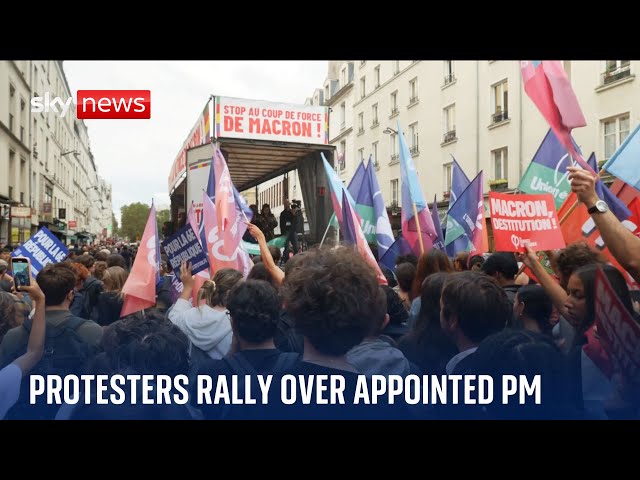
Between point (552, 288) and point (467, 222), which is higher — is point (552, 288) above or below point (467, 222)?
below

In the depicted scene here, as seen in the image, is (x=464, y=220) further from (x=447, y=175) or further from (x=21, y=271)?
(x=447, y=175)

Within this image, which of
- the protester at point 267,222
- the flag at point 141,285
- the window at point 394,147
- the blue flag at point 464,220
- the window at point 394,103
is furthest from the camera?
the window at point 394,103

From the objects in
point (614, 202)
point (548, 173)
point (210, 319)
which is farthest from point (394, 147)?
point (210, 319)

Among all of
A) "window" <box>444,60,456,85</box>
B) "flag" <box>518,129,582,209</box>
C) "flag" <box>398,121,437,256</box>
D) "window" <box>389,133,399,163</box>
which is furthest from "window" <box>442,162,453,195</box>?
"flag" <box>518,129,582,209</box>

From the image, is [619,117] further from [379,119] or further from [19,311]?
[19,311]

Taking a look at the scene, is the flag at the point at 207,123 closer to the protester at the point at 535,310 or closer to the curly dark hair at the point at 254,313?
the protester at the point at 535,310

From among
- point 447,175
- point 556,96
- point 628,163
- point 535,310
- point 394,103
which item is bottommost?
point 535,310

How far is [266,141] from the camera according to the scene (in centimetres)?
888

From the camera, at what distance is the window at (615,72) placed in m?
14.8

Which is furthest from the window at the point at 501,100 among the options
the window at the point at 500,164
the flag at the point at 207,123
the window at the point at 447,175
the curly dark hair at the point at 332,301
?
the curly dark hair at the point at 332,301

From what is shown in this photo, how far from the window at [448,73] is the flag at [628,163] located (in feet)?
57.2

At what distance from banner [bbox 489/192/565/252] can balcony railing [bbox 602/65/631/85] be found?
12789 millimetres

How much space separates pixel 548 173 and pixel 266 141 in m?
4.66

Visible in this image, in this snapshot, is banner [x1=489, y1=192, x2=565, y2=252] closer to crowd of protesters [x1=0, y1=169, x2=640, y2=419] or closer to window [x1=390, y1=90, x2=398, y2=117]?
crowd of protesters [x1=0, y1=169, x2=640, y2=419]
